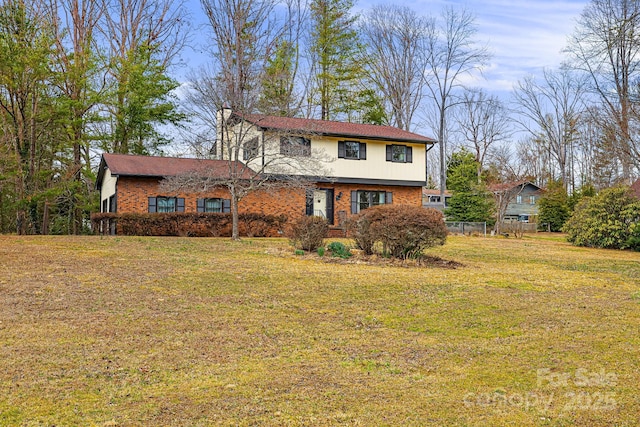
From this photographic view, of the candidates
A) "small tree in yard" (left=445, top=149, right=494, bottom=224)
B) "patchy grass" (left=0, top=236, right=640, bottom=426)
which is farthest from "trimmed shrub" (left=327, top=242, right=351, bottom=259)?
"small tree in yard" (left=445, top=149, right=494, bottom=224)

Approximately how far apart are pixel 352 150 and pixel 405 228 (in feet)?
47.7

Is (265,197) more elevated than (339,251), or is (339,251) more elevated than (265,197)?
(265,197)

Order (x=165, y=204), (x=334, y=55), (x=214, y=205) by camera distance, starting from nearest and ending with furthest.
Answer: (x=165, y=204), (x=214, y=205), (x=334, y=55)

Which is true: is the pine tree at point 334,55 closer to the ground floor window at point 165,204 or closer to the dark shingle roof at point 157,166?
the dark shingle roof at point 157,166

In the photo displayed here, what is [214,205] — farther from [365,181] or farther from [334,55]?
[334,55]

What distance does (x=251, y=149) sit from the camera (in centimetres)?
2197

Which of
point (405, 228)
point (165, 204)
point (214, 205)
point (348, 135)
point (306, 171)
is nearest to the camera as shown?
point (405, 228)

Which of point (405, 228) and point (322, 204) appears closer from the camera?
point (405, 228)

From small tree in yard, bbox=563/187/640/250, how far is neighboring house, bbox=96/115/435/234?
8.09 m

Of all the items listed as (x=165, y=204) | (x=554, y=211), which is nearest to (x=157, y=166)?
(x=165, y=204)

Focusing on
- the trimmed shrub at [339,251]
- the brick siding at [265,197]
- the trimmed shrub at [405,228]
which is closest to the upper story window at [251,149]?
the brick siding at [265,197]

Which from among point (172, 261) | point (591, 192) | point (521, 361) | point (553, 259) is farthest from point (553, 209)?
point (521, 361)

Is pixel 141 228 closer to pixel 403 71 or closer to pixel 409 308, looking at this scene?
pixel 409 308

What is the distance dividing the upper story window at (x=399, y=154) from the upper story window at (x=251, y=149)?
7.16 meters
